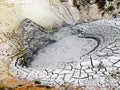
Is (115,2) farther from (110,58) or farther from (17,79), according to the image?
(17,79)

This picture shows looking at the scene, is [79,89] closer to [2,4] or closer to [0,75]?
[0,75]

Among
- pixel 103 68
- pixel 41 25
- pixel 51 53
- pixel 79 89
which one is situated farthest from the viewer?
pixel 41 25

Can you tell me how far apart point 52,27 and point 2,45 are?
2149mm

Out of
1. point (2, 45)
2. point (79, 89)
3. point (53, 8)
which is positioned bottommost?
point (79, 89)

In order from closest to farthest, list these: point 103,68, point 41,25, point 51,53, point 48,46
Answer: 1. point 103,68
2. point 51,53
3. point 48,46
4. point 41,25

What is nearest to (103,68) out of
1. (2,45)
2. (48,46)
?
(48,46)

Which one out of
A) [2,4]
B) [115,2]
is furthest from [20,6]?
[115,2]

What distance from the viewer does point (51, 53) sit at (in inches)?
342

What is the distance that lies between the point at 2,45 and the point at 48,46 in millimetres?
1345

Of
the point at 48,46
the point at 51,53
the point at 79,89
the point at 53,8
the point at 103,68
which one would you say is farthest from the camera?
the point at 53,8

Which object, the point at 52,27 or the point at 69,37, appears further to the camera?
the point at 52,27

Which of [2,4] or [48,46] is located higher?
[2,4]

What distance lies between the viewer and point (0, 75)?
7.25m

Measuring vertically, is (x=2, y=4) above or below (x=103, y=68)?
above
